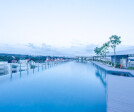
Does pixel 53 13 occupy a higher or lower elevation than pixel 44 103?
higher

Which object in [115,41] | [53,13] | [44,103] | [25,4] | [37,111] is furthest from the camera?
[115,41]

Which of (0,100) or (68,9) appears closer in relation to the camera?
(0,100)

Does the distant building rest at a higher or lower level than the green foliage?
lower

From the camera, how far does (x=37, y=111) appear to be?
2791 millimetres

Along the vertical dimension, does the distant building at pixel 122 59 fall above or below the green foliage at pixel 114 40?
below

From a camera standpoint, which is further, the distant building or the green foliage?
the green foliage

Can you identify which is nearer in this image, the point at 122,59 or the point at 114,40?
the point at 122,59

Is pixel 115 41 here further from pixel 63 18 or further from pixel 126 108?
pixel 126 108

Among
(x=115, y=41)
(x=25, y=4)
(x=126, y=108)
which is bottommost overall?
(x=126, y=108)

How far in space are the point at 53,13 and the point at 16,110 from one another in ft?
35.6

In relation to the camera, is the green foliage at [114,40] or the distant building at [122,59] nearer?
the distant building at [122,59]

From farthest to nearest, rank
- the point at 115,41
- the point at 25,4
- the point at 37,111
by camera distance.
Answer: the point at 115,41 < the point at 25,4 < the point at 37,111

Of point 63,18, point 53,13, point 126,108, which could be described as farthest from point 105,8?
point 126,108

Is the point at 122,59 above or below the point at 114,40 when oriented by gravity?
below
